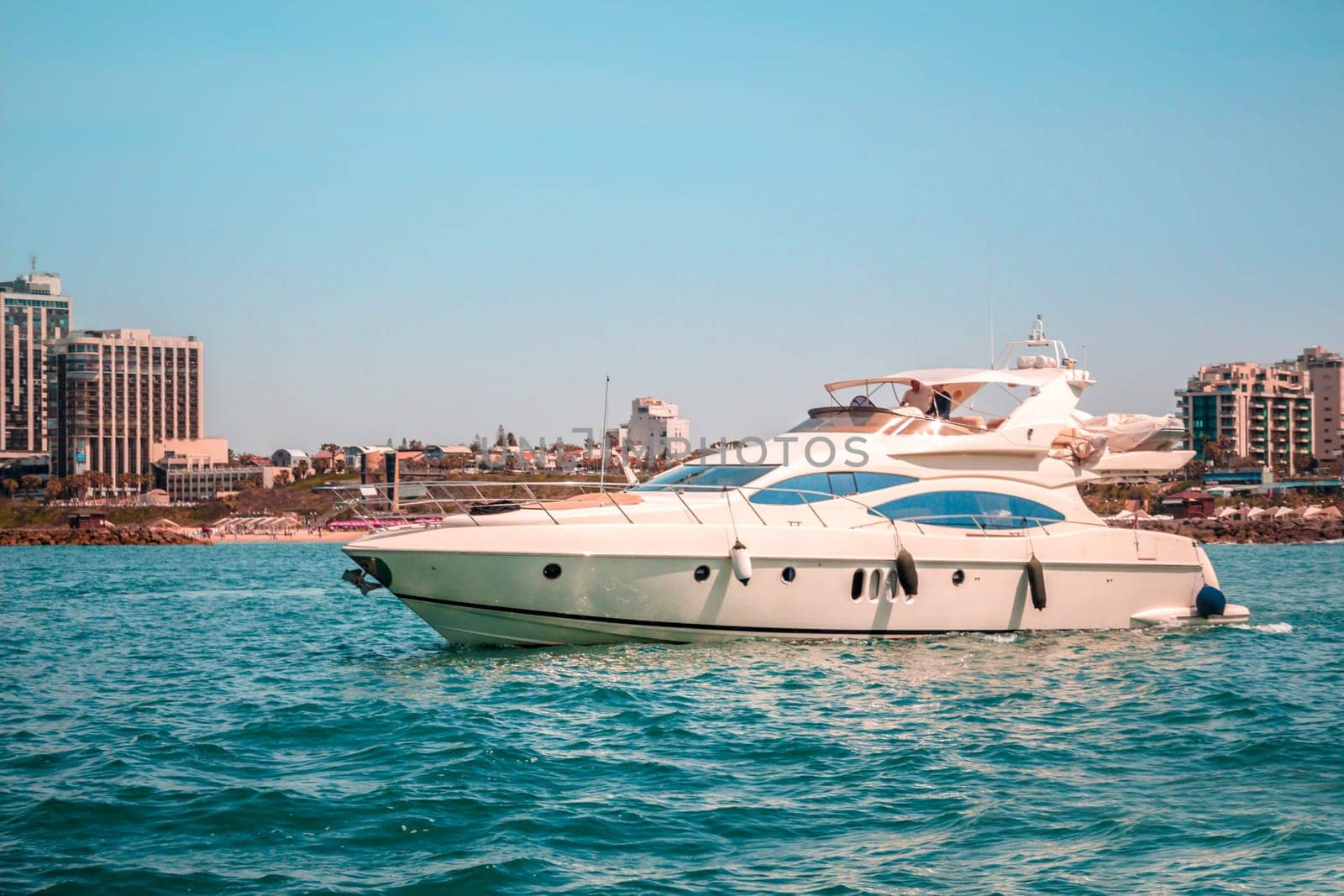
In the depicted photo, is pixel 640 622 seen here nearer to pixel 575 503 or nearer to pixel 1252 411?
pixel 575 503

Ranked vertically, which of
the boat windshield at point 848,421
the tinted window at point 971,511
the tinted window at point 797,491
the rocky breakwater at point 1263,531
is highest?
the boat windshield at point 848,421

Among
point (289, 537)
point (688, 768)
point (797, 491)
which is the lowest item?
point (289, 537)

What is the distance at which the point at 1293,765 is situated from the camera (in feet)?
35.3

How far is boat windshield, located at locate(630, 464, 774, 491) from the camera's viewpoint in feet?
59.1

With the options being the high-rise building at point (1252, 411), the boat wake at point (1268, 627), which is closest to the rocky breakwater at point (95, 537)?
the boat wake at point (1268, 627)

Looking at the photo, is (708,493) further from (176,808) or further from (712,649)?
(176,808)

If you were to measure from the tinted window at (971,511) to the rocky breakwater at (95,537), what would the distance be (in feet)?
294

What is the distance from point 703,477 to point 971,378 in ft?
18.3

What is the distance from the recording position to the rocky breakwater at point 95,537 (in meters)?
94.5

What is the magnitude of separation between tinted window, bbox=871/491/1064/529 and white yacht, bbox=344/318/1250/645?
29 millimetres

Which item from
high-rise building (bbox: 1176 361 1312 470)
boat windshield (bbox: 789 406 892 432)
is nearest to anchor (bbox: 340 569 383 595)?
boat windshield (bbox: 789 406 892 432)

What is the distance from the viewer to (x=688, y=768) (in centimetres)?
1060

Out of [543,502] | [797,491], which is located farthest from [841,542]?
[543,502]

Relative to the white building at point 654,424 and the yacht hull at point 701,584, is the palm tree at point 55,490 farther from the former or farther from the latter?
the yacht hull at point 701,584
